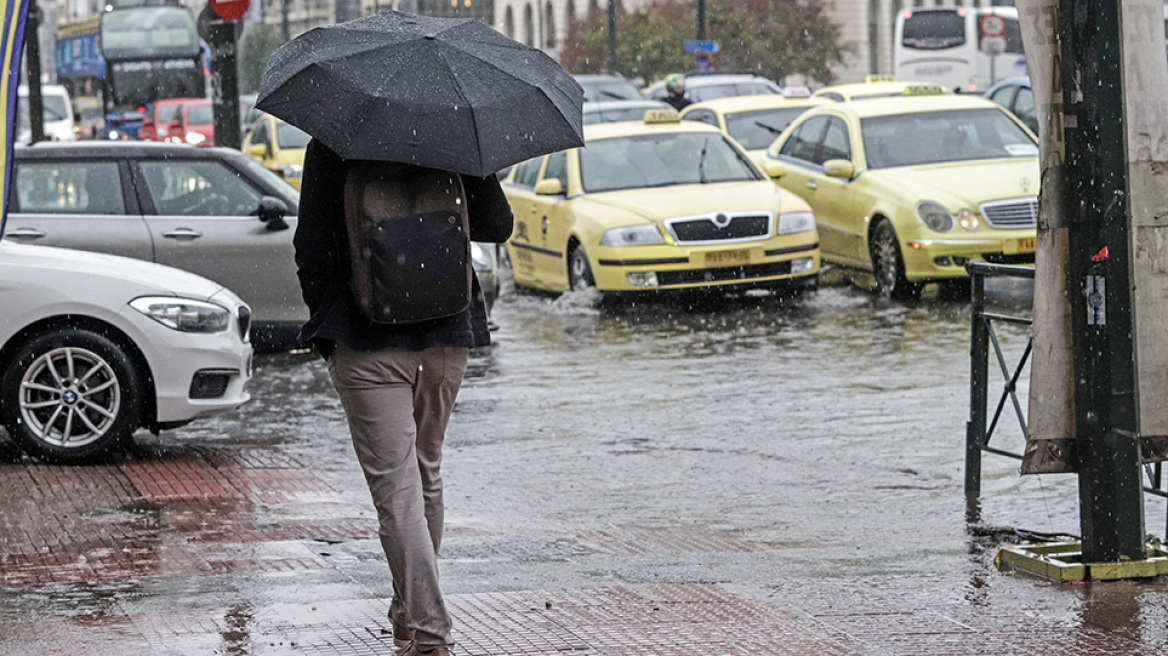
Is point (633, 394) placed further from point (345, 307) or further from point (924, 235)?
point (345, 307)

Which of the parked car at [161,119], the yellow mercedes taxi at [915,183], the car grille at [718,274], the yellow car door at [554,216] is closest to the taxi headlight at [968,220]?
the yellow mercedes taxi at [915,183]

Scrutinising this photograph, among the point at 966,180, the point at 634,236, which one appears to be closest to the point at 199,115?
the point at 634,236

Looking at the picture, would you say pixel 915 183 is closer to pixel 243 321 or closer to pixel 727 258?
pixel 727 258

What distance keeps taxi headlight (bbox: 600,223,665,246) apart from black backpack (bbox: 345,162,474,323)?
10.8 meters

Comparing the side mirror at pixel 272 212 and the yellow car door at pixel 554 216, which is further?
the yellow car door at pixel 554 216

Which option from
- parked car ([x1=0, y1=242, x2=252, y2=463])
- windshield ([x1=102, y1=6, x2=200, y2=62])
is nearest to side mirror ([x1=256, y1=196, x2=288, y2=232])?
parked car ([x1=0, y1=242, x2=252, y2=463])

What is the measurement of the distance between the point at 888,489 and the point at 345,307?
13.3 feet

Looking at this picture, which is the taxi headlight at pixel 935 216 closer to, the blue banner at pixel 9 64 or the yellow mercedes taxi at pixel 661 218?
the yellow mercedes taxi at pixel 661 218

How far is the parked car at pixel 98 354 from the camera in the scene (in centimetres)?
893

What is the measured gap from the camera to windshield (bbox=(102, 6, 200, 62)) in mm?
47594

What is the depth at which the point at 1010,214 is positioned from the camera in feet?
51.0

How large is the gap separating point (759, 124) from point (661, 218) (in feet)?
23.1

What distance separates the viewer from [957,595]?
5918mm

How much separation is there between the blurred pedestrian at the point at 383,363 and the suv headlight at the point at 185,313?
4330mm
